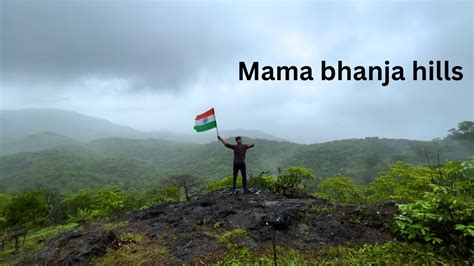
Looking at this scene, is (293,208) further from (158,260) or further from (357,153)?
Answer: (357,153)

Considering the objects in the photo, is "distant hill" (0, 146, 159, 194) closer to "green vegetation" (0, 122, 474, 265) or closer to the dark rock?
"green vegetation" (0, 122, 474, 265)

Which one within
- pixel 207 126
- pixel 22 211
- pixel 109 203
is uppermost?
pixel 207 126

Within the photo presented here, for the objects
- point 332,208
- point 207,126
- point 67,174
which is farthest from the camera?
point 67,174

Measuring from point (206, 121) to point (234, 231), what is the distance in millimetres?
5636

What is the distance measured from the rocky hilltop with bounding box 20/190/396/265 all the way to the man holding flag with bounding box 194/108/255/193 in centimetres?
115

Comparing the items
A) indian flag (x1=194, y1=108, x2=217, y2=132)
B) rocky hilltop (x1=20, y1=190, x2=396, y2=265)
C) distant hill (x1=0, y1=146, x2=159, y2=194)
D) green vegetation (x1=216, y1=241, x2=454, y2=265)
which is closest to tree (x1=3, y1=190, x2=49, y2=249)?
rocky hilltop (x1=20, y1=190, x2=396, y2=265)

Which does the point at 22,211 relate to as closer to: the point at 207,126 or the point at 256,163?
the point at 207,126

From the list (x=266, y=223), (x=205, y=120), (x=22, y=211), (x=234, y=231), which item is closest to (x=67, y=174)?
(x=22, y=211)

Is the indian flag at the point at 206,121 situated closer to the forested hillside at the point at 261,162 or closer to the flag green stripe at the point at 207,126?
the flag green stripe at the point at 207,126

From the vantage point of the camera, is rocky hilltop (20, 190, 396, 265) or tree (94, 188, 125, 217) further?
tree (94, 188, 125, 217)

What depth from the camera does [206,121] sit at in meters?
13.9

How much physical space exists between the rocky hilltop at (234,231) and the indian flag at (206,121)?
317cm

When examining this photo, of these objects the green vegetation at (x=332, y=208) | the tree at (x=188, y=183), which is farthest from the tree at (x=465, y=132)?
the tree at (x=188, y=183)

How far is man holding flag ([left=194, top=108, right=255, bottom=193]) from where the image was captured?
1276 cm
